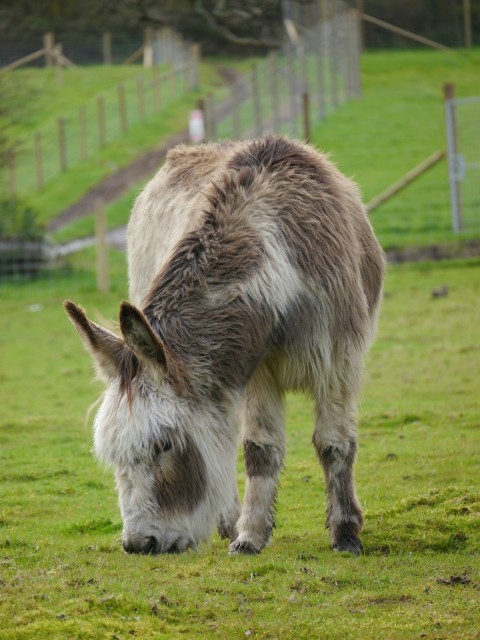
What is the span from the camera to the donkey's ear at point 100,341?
5160 mm

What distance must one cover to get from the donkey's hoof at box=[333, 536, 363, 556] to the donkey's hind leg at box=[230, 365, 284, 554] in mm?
413

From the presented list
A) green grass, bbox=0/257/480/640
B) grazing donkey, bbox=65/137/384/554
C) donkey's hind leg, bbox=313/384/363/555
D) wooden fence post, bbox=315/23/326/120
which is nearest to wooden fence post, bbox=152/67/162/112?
wooden fence post, bbox=315/23/326/120

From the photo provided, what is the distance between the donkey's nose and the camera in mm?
5043

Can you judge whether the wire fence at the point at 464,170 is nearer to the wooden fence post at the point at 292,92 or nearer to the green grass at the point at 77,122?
the wooden fence post at the point at 292,92

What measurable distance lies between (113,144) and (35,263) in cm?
1323

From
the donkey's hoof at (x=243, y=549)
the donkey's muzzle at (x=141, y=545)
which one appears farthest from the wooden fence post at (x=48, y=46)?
the donkey's muzzle at (x=141, y=545)

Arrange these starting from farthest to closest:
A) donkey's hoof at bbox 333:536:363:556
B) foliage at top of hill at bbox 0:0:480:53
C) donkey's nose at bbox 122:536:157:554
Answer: foliage at top of hill at bbox 0:0:480:53 → donkey's hoof at bbox 333:536:363:556 → donkey's nose at bbox 122:536:157:554

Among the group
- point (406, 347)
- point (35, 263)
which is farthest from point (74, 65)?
point (406, 347)

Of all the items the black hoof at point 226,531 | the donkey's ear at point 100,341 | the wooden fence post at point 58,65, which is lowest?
the black hoof at point 226,531

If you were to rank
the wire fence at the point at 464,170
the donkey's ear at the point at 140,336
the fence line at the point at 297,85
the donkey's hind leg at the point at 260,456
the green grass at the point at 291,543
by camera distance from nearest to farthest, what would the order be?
the green grass at the point at 291,543
the donkey's ear at the point at 140,336
the donkey's hind leg at the point at 260,456
the wire fence at the point at 464,170
the fence line at the point at 297,85

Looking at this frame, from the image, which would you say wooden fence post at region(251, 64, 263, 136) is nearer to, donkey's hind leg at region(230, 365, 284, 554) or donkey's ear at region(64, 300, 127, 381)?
donkey's hind leg at region(230, 365, 284, 554)

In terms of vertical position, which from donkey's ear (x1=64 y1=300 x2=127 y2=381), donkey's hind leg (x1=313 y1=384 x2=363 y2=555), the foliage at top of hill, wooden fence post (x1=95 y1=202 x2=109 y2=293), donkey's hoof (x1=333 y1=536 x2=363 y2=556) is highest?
the foliage at top of hill

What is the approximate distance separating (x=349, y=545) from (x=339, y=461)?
48 cm

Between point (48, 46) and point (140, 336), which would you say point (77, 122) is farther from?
point (140, 336)
